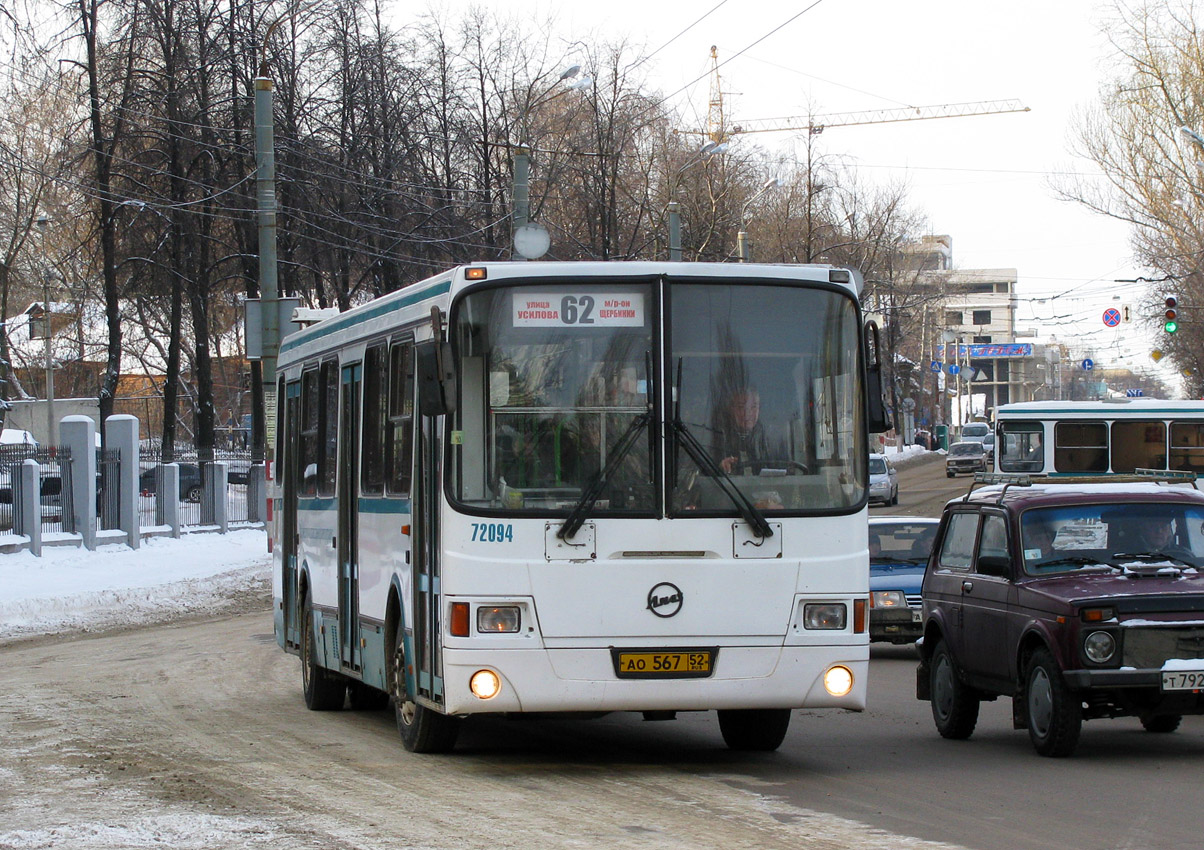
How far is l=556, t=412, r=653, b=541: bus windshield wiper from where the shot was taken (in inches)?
348

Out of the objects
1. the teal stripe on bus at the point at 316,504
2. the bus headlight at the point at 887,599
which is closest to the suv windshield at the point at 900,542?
the bus headlight at the point at 887,599

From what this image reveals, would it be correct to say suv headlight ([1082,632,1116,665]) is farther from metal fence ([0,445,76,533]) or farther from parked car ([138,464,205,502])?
parked car ([138,464,205,502])

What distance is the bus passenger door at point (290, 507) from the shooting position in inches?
537

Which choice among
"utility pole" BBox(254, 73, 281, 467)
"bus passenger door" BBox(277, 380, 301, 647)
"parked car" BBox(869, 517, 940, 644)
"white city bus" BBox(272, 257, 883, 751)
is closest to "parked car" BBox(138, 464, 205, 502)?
"utility pole" BBox(254, 73, 281, 467)

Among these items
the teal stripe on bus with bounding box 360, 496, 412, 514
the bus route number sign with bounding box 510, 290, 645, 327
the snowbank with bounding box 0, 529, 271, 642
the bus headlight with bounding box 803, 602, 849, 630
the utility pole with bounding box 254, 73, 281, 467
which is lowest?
the snowbank with bounding box 0, 529, 271, 642

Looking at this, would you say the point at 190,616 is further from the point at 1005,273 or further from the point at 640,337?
the point at 1005,273

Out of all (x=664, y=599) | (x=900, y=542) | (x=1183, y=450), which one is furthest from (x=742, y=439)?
(x=1183, y=450)

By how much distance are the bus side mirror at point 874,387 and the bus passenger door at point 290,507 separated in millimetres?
5684

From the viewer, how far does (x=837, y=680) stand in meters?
9.02

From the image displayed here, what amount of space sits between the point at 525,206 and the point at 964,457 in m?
45.3

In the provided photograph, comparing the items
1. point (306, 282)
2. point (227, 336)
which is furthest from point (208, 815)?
point (227, 336)

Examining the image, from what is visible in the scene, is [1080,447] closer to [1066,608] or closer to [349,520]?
[349,520]

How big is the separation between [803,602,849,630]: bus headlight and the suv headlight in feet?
4.70

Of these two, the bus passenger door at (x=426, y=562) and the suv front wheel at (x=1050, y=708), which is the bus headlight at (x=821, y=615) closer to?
the suv front wheel at (x=1050, y=708)
